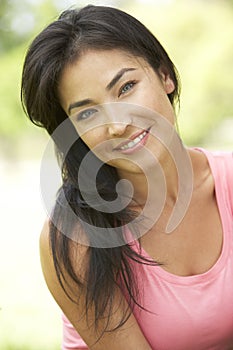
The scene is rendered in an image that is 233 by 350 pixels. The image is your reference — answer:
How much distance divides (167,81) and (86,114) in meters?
0.25

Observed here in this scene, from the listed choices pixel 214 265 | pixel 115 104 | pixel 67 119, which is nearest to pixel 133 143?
pixel 115 104

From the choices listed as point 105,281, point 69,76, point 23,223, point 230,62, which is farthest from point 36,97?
point 230,62

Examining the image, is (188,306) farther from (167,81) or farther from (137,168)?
(167,81)

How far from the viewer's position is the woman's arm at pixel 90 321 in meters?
1.73

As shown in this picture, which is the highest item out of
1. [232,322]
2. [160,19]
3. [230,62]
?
[160,19]

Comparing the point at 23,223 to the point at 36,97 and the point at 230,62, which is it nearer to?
the point at 230,62

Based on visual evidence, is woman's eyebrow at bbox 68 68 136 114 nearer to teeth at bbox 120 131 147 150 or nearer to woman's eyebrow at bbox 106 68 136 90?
woman's eyebrow at bbox 106 68 136 90

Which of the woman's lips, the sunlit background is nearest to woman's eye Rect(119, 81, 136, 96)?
the woman's lips

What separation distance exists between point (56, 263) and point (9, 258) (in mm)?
2787

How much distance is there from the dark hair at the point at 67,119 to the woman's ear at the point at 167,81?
Result: 0.01m

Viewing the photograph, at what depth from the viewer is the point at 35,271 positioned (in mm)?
4125

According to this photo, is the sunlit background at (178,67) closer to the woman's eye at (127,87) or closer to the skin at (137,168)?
the skin at (137,168)

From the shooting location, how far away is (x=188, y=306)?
1.72 m

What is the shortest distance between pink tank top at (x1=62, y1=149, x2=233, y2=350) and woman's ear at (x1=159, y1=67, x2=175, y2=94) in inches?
15.1
